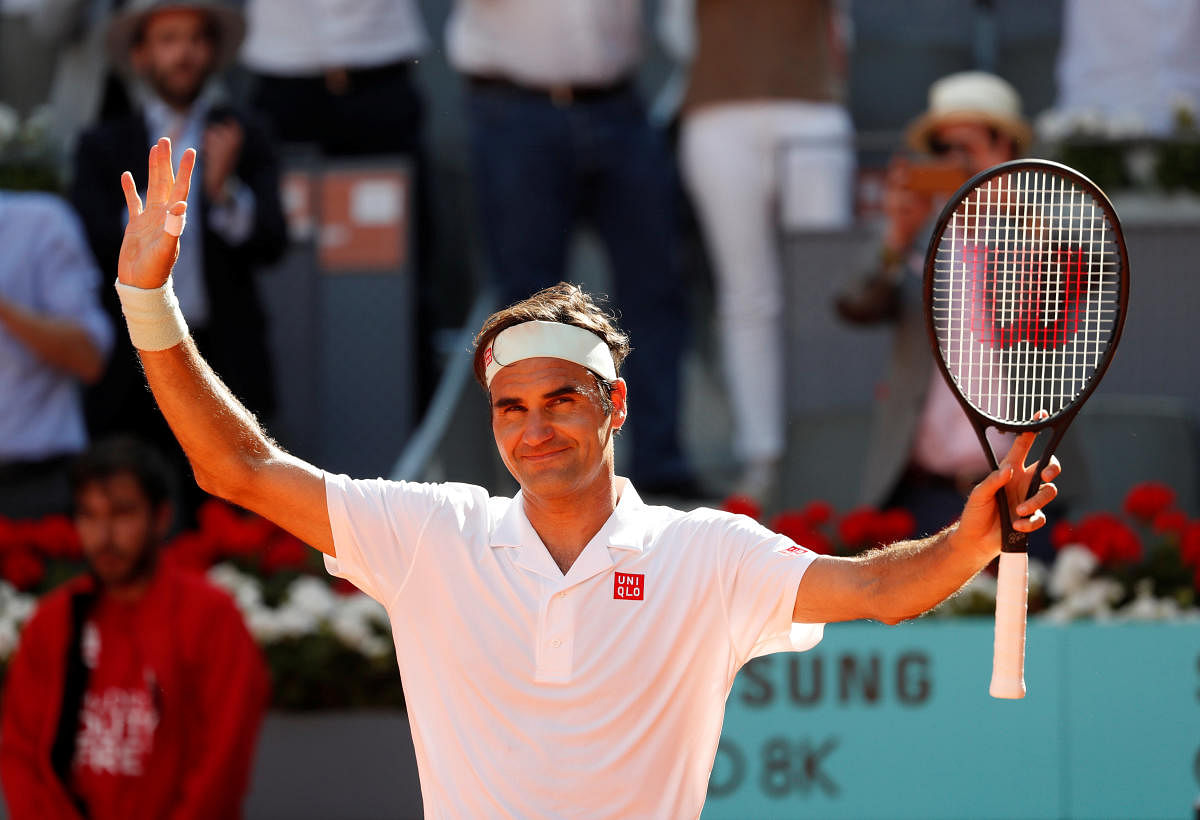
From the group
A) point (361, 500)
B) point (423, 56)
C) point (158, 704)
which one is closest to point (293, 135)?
point (423, 56)

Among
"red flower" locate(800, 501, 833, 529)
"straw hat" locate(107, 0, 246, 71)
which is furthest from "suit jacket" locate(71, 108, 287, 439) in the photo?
"red flower" locate(800, 501, 833, 529)

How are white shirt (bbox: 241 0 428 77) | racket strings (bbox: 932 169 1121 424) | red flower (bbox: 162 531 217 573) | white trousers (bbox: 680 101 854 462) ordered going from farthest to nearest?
white shirt (bbox: 241 0 428 77), white trousers (bbox: 680 101 854 462), red flower (bbox: 162 531 217 573), racket strings (bbox: 932 169 1121 424)

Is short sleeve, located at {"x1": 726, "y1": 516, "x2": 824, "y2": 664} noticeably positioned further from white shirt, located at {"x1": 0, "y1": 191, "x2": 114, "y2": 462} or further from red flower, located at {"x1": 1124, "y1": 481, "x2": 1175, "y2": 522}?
white shirt, located at {"x1": 0, "y1": 191, "x2": 114, "y2": 462}

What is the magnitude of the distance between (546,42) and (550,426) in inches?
168

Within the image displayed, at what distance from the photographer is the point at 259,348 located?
282 inches

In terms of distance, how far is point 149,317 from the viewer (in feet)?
10.4

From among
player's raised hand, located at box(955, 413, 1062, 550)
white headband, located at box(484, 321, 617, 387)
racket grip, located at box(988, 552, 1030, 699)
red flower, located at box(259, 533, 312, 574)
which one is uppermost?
white headband, located at box(484, 321, 617, 387)

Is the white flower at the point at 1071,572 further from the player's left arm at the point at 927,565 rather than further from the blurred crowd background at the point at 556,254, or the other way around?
the player's left arm at the point at 927,565

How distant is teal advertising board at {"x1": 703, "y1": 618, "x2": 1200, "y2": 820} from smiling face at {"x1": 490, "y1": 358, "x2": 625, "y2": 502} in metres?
2.11

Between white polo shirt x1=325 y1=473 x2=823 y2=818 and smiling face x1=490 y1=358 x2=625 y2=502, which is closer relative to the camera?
white polo shirt x1=325 y1=473 x2=823 y2=818

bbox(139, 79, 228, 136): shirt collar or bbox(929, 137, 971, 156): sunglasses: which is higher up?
bbox(139, 79, 228, 136): shirt collar

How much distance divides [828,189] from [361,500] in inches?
173

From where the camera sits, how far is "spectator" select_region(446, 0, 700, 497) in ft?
23.2

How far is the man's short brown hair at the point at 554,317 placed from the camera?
11.2ft
